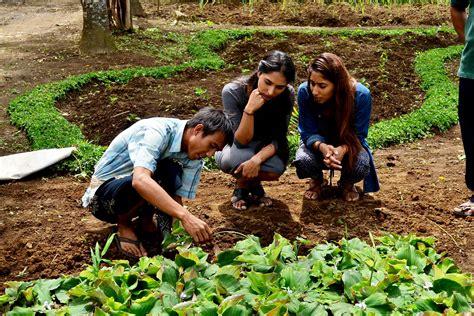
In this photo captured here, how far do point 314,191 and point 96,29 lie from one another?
502 cm

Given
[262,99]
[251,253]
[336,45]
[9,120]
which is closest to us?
[251,253]

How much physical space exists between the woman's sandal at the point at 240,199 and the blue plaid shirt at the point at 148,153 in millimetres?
617

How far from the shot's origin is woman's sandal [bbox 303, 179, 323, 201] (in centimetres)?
468

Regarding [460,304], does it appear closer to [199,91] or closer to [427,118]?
[427,118]

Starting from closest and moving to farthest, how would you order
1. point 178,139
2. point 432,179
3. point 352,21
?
point 178,139 < point 432,179 < point 352,21

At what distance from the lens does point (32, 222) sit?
4324mm

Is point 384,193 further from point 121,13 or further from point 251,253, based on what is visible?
point 121,13

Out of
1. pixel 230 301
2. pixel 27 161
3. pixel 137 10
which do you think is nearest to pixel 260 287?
pixel 230 301

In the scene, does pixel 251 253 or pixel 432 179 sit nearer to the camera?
pixel 251 253

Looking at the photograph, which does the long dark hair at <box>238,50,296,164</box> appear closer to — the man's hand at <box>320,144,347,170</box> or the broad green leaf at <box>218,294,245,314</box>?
the man's hand at <box>320,144,347,170</box>

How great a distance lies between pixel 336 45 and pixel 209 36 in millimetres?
1761

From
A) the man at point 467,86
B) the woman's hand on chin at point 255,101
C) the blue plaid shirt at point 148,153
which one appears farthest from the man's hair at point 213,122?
the man at point 467,86

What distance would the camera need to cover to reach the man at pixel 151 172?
3424mm

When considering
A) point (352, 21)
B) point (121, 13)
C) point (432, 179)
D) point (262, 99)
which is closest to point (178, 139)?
point (262, 99)
